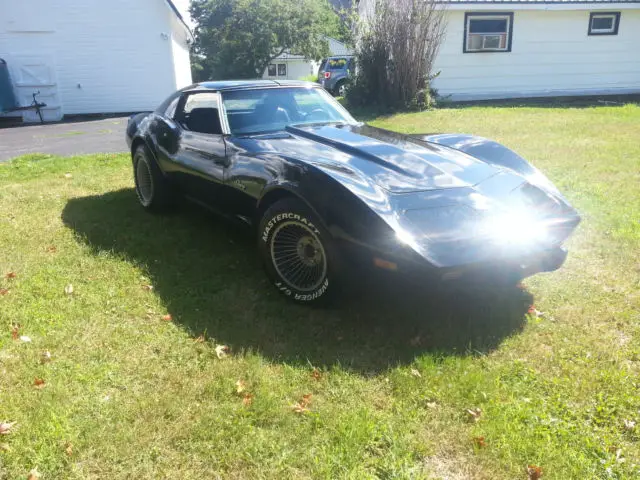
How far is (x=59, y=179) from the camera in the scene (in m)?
7.35

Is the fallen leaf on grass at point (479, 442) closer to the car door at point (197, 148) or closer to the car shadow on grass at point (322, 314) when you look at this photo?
the car shadow on grass at point (322, 314)

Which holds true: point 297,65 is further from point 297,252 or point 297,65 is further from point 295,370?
point 295,370

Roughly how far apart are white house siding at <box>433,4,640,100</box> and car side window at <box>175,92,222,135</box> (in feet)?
43.5

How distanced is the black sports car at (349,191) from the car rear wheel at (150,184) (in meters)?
0.28

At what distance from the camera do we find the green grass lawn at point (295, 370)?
2230mm

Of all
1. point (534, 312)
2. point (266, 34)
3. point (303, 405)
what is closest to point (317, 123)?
point (534, 312)

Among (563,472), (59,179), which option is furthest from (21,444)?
(59,179)

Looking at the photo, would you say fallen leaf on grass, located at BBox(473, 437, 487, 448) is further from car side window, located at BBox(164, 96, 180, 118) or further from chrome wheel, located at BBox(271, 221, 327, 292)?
car side window, located at BBox(164, 96, 180, 118)

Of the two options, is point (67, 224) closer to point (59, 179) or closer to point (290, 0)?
point (59, 179)

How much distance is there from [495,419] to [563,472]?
37cm

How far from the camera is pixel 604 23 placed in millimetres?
17047

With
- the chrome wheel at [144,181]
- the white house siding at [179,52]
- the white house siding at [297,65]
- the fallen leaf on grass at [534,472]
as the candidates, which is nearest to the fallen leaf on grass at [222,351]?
the fallen leaf on grass at [534,472]

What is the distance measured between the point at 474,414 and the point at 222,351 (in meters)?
1.44

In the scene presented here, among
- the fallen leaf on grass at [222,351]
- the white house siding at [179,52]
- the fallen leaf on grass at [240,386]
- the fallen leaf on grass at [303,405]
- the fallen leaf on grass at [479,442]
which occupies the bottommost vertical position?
the fallen leaf on grass at [479,442]
